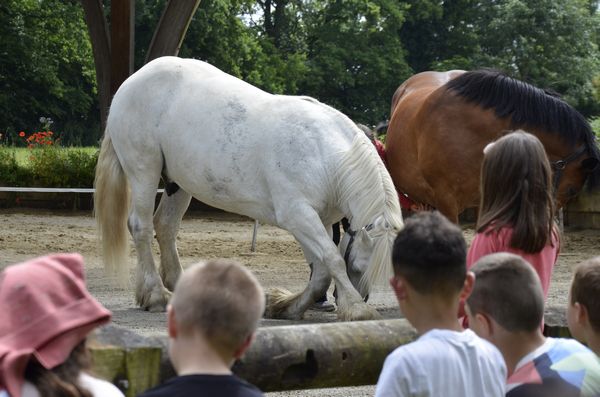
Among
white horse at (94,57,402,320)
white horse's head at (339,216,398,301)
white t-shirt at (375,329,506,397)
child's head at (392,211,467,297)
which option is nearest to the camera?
white t-shirt at (375,329,506,397)

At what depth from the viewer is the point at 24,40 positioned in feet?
108

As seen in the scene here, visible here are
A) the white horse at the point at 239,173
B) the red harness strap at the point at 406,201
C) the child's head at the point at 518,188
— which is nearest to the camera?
the child's head at the point at 518,188

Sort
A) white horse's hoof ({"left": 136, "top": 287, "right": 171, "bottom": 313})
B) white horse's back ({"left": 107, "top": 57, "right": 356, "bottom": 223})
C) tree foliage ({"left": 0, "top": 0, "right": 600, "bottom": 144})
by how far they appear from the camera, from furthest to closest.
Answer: tree foliage ({"left": 0, "top": 0, "right": 600, "bottom": 144}), white horse's hoof ({"left": 136, "top": 287, "right": 171, "bottom": 313}), white horse's back ({"left": 107, "top": 57, "right": 356, "bottom": 223})

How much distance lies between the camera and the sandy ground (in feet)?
25.6

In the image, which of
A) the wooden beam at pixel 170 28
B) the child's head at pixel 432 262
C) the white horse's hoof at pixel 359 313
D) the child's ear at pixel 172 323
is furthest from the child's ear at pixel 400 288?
the wooden beam at pixel 170 28

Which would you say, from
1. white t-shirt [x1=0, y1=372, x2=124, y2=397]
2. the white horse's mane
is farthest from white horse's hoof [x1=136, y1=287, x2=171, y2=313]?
white t-shirt [x1=0, y1=372, x2=124, y2=397]

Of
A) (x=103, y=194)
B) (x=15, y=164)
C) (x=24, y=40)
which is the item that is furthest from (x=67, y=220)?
(x=24, y=40)

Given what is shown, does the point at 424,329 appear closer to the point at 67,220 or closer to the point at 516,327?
the point at 516,327

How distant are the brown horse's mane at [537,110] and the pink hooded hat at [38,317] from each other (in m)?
5.80

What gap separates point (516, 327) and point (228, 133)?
440 cm

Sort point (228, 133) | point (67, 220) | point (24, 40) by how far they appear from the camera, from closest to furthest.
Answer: point (228, 133) → point (67, 220) → point (24, 40)

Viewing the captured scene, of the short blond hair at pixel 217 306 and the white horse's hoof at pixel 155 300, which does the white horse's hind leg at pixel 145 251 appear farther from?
the short blond hair at pixel 217 306

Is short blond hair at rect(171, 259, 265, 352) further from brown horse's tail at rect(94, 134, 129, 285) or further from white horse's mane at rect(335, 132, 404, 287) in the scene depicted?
brown horse's tail at rect(94, 134, 129, 285)

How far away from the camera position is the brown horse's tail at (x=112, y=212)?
772 cm
